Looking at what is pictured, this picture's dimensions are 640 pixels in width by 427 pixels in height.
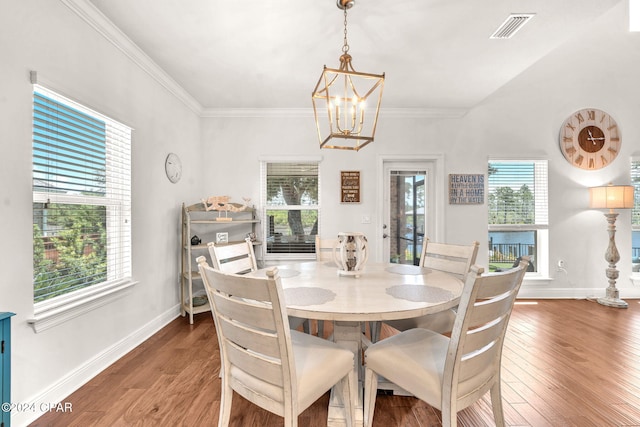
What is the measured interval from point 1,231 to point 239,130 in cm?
288

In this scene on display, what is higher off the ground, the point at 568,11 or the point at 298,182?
the point at 568,11

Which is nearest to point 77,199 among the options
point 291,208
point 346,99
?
point 346,99

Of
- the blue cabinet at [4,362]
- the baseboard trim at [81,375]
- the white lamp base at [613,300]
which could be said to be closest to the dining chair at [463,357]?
the blue cabinet at [4,362]

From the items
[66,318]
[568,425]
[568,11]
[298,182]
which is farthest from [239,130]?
[568,425]

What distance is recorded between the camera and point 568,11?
2055 mm

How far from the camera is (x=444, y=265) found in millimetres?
2254

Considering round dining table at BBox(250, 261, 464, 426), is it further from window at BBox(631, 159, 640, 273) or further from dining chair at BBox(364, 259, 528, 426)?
window at BBox(631, 159, 640, 273)

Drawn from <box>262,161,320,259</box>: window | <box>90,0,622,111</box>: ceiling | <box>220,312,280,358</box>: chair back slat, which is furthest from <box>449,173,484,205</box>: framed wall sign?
<box>220,312,280,358</box>: chair back slat

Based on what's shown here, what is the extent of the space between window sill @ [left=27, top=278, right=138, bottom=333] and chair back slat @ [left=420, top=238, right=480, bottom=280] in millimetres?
2478

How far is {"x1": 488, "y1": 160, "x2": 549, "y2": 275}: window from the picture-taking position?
13.1 ft

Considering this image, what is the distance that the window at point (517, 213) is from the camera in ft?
13.1

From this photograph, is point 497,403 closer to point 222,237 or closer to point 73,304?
point 73,304

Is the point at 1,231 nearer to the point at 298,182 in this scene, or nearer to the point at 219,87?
the point at 219,87

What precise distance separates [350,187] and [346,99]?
2293 mm
